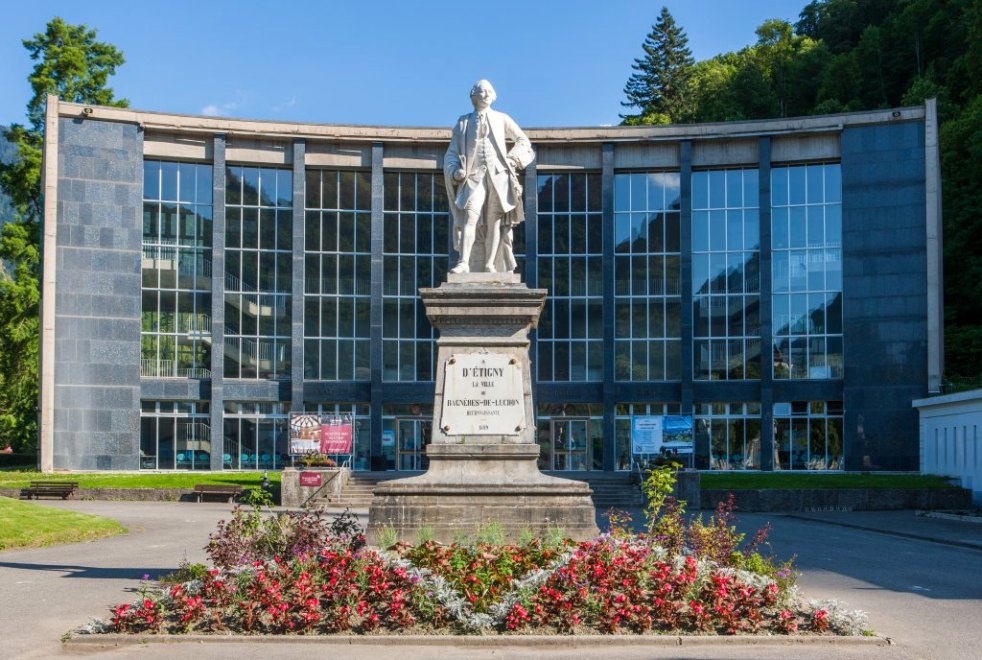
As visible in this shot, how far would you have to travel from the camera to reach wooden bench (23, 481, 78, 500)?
38188 mm

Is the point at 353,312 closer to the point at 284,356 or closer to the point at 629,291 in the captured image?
the point at 284,356

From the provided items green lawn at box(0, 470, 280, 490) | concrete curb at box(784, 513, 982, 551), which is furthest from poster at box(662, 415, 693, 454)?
green lawn at box(0, 470, 280, 490)

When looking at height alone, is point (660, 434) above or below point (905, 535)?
above

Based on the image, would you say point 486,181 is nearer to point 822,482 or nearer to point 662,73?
point 822,482

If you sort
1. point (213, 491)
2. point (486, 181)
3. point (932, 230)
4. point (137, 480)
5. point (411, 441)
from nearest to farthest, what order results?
point (486, 181) < point (213, 491) < point (137, 480) < point (932, 230) < point (411, 441)

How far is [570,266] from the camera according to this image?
5706 centimetres

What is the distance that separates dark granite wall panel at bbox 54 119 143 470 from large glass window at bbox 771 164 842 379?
31.0 meters

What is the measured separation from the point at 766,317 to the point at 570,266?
10.1 m

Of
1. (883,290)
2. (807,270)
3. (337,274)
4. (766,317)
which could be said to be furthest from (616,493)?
(337,274)

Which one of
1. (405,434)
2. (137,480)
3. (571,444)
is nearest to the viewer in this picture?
(137,480)

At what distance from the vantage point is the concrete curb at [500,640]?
10.2 m

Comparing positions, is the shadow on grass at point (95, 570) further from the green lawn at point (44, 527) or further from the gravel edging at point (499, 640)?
the gravel edging at point (499, 640)

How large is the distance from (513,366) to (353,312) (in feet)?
137

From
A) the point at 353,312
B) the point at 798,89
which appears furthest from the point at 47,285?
the point at 798,89
